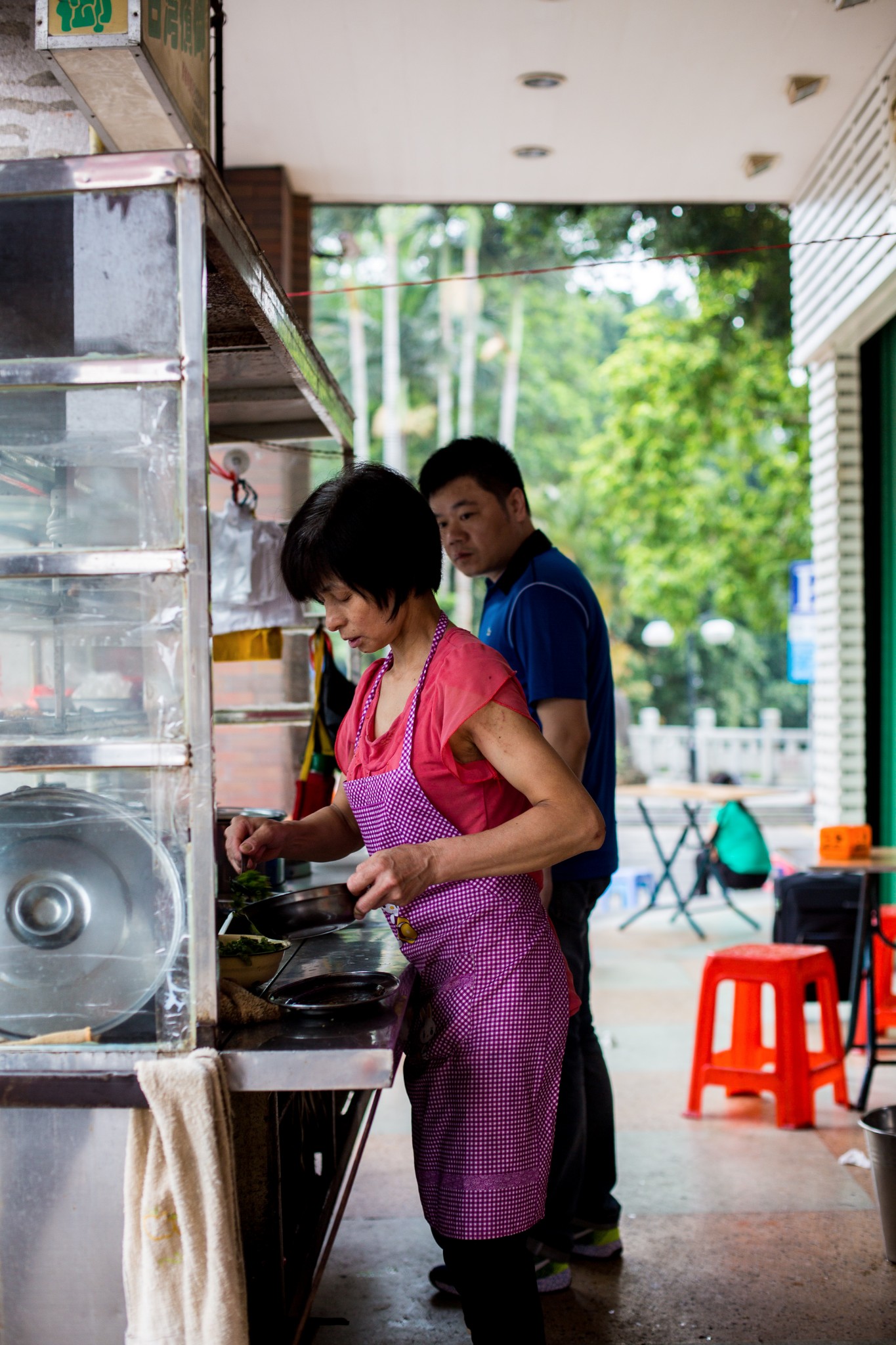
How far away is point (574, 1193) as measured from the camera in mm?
3055

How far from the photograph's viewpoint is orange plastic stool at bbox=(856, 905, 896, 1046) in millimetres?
4766

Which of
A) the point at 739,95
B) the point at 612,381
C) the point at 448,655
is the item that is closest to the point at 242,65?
the point at 739,95

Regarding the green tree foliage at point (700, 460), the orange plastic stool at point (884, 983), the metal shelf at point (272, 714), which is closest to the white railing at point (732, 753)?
the green tree foliage at point (700, 460)

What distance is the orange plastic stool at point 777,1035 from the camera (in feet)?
13.9

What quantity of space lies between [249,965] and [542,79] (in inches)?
180

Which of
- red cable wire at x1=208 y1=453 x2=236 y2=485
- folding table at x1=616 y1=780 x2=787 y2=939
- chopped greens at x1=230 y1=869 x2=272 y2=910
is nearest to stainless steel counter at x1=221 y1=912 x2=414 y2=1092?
chopped greens at x1=230 y1=869 x2=272 y2=910

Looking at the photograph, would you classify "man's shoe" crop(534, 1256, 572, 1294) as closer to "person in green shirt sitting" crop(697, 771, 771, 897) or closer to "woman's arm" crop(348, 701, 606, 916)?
"woman's arm" crop(348, 701, 606, 916)

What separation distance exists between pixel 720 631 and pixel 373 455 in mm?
12954

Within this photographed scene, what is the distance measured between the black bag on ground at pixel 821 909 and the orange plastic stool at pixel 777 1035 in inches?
29.2

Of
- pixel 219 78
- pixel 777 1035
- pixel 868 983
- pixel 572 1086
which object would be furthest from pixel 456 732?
pixel 868 983

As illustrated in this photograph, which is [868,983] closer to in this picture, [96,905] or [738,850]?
[738,850]

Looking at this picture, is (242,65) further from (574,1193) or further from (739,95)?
(574,1193)

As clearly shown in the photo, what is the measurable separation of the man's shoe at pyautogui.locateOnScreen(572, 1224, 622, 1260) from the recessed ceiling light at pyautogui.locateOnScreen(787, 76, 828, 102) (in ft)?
15.5

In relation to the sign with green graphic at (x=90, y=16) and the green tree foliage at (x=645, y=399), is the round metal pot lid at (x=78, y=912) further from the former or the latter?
the green tree foliage at (x=645, y=399)
